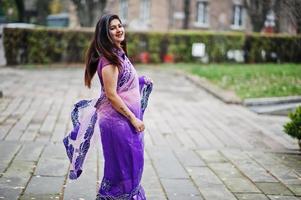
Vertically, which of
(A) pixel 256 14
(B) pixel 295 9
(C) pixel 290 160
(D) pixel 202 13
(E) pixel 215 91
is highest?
(D) pixel 202 13

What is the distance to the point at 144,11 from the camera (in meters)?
33.4

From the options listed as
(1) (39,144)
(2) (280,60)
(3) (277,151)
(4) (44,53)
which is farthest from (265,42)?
(1) (39,144)

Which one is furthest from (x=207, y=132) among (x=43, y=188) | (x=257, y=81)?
(x=257, y=81)

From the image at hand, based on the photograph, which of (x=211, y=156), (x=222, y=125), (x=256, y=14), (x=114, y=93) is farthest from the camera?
(x=256, y=14)

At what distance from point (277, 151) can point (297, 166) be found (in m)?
0.80

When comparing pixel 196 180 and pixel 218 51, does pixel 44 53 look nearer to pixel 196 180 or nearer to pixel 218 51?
pixel 218 51

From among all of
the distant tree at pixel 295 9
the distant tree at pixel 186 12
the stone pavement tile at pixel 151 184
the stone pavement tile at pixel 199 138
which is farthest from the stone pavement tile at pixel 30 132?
the distant tree at pixel 186 12

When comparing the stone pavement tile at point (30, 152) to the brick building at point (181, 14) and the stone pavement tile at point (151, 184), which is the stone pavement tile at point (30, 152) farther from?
the brick building at point (181, 14)

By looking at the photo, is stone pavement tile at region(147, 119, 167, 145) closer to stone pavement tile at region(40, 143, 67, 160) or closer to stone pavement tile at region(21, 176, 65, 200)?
stone pavement tile at region(40, 143, 67, 160)

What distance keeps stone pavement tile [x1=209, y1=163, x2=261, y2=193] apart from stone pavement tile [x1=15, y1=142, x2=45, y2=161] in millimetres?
2339

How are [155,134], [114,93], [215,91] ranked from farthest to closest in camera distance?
[215,91], [155,134], [114,93]

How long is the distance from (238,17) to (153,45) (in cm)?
1671

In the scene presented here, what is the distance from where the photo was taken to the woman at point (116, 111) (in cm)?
386

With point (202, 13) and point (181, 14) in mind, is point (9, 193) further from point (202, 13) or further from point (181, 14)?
point (202, 13)
